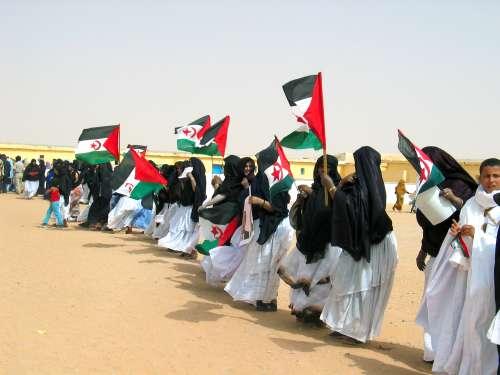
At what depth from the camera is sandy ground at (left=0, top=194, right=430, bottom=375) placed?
528 cm

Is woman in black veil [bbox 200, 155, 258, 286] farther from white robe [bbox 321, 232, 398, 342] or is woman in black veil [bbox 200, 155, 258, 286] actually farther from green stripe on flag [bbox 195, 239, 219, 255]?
white robe [bbox 321, 232, 398, 342]

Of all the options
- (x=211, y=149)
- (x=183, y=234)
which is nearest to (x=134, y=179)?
(x=183, y=234)

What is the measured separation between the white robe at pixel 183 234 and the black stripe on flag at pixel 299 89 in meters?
5.54

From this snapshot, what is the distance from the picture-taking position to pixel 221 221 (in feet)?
28.7

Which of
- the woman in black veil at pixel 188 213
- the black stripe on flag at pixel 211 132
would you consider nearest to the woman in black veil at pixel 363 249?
the black stripe on flag at pixel 211 132

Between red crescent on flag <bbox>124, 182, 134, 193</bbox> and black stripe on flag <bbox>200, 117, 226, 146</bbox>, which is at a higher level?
black stripe on flag <bbox>200, 117, 226, 146</bbox>

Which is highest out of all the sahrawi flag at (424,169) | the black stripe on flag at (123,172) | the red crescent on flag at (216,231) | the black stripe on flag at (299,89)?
the black stripe on flag at (299,89)

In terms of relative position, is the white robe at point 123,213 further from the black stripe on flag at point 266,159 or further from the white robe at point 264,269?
the black stripe on flag at point 266,159

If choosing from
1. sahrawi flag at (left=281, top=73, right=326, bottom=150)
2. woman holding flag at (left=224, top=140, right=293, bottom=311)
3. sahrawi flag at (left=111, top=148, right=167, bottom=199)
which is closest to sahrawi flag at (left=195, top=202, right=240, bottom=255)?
woman holding flag at (left=224, top=140, right=293, bottom=311)

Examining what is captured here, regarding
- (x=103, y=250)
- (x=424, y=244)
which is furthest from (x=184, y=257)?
(x=424, y=244)

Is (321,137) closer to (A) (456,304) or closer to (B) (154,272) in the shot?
(A) (456,304)

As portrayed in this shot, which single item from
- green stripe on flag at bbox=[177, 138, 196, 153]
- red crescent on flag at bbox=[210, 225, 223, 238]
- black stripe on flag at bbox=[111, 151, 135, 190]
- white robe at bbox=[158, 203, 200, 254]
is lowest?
white robe at bbox=[158, 203, 200, 254]

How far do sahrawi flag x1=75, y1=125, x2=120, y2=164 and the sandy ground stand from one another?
3976 millimetres

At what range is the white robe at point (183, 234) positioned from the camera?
1195 cm
